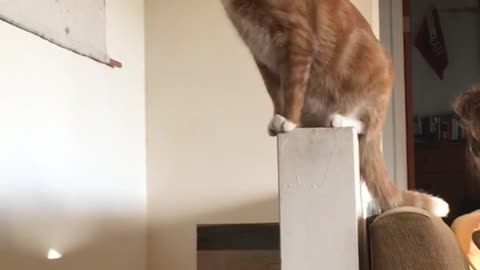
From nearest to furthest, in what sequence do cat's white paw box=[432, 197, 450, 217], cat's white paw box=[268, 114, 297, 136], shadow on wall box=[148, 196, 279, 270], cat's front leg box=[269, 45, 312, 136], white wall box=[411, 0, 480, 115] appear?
cat's white paw box=[268, 114, 297, 136], cat's front leg box=[269, 45, 312, 136], cat's white paw box=[432, 197, 450, 217], shadow on wall box=[148, 196, 279, 270], white wall box=[411, 0, 480, 115]

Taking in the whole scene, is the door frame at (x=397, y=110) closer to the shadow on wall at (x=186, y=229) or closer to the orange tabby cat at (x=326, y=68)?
the shadow on wall at (x=186, y=229)

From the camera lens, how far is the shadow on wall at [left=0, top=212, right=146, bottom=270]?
6.20 feet

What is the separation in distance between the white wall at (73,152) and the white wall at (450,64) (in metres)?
2.60

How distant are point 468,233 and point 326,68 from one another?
0.80 meters

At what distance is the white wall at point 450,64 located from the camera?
15.6 ft

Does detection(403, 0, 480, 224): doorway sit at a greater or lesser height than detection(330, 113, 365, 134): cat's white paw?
greater

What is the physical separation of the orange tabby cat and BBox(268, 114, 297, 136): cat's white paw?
2 cm

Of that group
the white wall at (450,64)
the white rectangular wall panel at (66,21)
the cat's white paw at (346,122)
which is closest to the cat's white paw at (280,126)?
the cat's white paw at (346,122)

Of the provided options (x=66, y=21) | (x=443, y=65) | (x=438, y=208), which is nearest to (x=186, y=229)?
(x=66, y=21)

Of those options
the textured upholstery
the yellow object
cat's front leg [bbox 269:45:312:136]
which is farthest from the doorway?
the textured upholstery

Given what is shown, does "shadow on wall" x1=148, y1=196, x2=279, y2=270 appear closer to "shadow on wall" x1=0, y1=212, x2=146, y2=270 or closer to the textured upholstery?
"shadow on wall" x1=0, y1=212, x2=146, y2=270

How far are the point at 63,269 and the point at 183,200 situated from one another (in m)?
0.77

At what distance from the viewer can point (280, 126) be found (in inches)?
46.9

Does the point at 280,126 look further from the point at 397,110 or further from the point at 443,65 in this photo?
the point at 443,65
